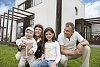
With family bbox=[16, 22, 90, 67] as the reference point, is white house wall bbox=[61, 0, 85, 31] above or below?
above

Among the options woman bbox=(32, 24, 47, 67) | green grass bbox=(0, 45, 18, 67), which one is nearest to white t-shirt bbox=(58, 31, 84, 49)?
woman bbox=(32, 24, 47, 67)

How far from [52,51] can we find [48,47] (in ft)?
0.30

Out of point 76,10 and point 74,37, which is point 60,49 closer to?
point 74,37

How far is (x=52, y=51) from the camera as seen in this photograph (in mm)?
3506

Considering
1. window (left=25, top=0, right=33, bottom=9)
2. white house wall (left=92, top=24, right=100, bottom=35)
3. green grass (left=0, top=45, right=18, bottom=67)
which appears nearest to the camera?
green grass (left=0, top=45, right=18, bottom=67)

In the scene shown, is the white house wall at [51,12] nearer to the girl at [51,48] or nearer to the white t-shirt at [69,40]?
the white t-shirt at [69,40]

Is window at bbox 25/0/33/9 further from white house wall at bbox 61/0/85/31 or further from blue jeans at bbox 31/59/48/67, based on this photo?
blue jeans at bbox 31/59/48/67

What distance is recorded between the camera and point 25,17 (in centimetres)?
1875

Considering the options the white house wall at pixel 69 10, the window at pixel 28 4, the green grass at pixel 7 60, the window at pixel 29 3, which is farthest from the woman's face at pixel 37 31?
the window at pixel 28 4

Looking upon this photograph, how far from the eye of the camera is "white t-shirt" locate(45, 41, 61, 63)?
348cm

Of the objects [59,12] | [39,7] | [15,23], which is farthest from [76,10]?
[59,12]

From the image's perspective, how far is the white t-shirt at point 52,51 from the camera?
3.48 metres

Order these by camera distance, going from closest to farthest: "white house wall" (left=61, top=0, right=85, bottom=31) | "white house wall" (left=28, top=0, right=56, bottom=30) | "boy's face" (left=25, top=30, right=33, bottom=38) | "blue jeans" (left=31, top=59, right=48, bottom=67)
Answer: "blue jeans" (left=31, top=59, right=48, bottom=67)
"boy's face" (left=25, top=30, right=33, bottom=38)
"white house wall" (left=28, top=0, right=56, bottom=30)
"white house wall" (left=61, top=0, right=85, bottom=31)

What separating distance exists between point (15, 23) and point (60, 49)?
18969mm
